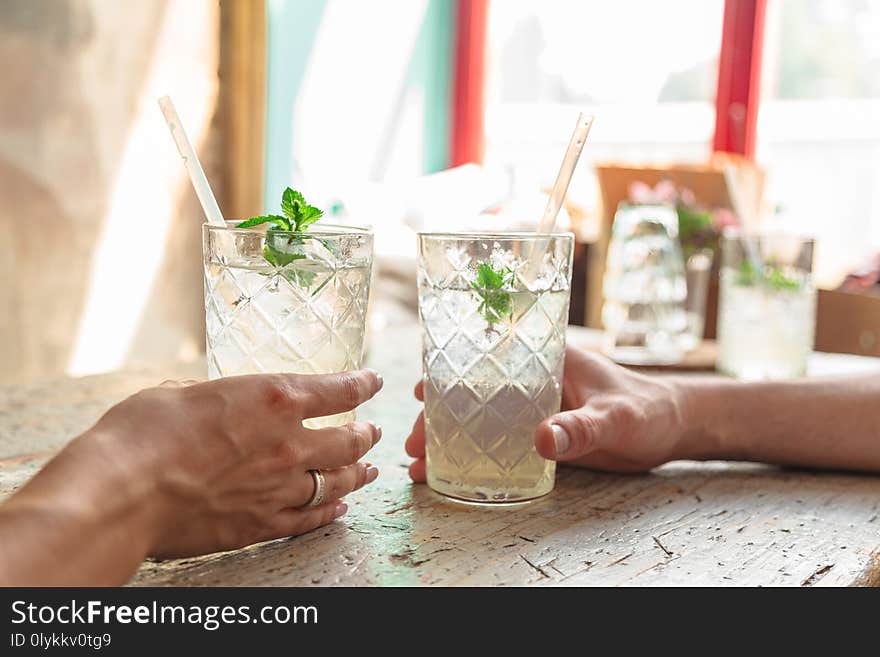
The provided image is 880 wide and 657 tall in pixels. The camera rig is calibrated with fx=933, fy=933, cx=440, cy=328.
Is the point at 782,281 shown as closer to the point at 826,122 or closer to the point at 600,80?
the point at 826,122

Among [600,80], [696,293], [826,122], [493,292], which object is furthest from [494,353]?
[600,80]

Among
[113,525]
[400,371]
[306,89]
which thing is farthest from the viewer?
[306,89]

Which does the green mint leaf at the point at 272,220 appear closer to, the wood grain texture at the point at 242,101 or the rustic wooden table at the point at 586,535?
the rustic wooden table at the point at 586,535

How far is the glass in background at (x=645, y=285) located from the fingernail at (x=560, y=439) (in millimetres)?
906

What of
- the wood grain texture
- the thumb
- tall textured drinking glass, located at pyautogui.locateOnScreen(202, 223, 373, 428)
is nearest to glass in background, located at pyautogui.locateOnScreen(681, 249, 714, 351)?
the thumb

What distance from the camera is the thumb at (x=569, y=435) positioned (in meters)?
0.80

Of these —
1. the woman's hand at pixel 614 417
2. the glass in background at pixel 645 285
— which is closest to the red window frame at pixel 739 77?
the glass in background at pixel 645 285

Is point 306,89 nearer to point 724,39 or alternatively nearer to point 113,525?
point 724,39

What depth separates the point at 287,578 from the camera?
65 cm

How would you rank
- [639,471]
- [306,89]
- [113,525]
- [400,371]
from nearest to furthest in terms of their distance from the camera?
[113,525] → [639,471] → [400,371] → [306,89]

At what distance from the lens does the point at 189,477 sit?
64 centimetres
